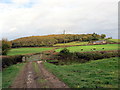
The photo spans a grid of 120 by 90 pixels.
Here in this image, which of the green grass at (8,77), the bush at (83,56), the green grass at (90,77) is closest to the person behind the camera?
the green grass at (90,77)

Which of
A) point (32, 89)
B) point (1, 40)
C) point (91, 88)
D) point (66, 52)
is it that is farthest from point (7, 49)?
point (91, 88)

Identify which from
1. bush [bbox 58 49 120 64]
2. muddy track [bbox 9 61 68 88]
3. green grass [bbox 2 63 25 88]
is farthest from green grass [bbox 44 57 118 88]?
bush [bbox 58 49 120 64]

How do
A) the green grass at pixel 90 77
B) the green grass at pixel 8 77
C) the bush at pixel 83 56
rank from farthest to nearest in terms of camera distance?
1. the bush at pixel 83 56
2. the green grass at pixel 8 77
3. the green grass at pixel 90 77

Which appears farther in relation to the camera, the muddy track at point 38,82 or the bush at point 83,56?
the bush at point 83,56

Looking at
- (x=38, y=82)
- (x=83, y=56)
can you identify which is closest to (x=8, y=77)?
(x=38, y=82)

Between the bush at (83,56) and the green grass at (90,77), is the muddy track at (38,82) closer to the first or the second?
the green grass at (90,77)

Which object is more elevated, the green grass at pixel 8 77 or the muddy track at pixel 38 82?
the muddy track at pixel 38 82

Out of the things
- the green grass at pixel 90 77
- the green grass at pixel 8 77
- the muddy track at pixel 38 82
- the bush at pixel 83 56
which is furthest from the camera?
the bush at pixel 83 56

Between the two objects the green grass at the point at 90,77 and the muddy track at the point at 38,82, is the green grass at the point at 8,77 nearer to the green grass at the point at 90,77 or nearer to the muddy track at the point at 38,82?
the muddy track at the point at 38,82

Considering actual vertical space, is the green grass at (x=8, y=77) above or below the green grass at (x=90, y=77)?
below

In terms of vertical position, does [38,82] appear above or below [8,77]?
above

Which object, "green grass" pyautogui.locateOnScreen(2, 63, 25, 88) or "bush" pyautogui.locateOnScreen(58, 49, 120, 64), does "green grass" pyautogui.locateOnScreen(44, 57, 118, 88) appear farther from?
"bush" pyautogui.locateOnScreen(58, 49, 120, 64)

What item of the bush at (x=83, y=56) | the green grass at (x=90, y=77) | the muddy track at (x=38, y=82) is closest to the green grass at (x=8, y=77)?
the muddy track at (x=38, y=82)

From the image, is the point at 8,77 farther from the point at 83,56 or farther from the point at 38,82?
the point at 83,56
